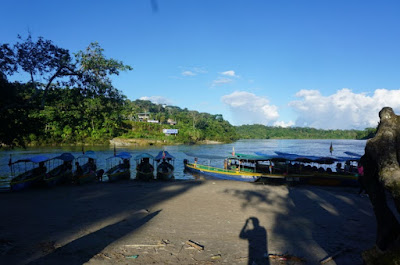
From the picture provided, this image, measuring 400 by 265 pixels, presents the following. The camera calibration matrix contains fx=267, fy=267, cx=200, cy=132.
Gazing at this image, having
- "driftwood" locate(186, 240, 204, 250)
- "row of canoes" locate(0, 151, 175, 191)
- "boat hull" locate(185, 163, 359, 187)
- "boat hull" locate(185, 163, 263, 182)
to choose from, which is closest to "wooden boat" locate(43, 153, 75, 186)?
"row of canoes" locate(0, 151, 175, 191)

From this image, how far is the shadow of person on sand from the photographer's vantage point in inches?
274

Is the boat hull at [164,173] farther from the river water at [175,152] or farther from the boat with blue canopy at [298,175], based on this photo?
the boat with blue canopy at [298,175]

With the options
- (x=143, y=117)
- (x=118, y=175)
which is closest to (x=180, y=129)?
(x=143, y=117)

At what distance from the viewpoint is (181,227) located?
31.4 ft

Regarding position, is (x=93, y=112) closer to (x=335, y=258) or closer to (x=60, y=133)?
(x=335, y=258)

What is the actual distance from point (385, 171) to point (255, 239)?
18.0ft

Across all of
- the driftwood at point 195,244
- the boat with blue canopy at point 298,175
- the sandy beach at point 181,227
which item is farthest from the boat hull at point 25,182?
the driftwood at point 195,244

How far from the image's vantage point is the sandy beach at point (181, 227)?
7.05m

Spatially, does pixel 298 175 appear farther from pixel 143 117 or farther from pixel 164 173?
pixel 143 117

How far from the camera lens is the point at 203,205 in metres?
13.1

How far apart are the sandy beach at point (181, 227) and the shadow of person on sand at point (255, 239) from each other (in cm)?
3

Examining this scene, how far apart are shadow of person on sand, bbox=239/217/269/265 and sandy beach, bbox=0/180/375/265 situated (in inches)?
1.0

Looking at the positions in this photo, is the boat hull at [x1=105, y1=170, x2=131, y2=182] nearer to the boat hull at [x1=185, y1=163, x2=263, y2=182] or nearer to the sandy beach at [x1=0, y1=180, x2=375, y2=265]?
the sandy beach at [x1=0, y1=180, x2=375, y2=265]

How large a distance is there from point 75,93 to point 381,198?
1307 cm
